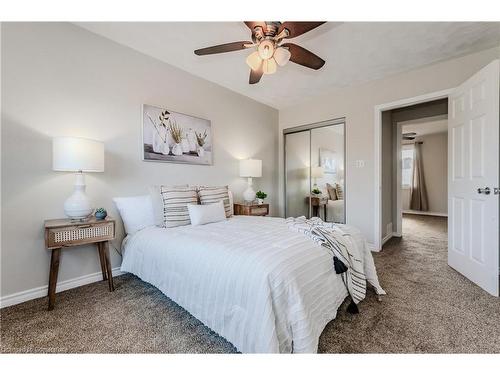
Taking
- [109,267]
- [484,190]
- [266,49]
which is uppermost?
[266,49]

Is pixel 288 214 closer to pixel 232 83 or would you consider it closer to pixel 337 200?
pixel 337 200

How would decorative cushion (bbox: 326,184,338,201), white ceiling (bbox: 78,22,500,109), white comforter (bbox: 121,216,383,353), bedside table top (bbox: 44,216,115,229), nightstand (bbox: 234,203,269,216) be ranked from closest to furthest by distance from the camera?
white comforter (bbox: 121,216,383,353) < bedside table top (bbox: 44,216,115,229) < white ceiling (bbox: 78,22,500,109) < nightstand (bbox: 234,203,269,216) < decorative cushion (bbox: 326,184,338,201)

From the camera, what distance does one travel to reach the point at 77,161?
179 cm

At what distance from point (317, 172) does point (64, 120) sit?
3.57m

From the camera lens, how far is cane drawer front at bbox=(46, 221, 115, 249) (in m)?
1.72

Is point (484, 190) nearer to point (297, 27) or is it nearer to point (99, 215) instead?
point (297, 27)

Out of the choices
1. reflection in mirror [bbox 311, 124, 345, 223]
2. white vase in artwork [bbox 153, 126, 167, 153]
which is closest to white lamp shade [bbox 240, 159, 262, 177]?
reflection in mirror [bbox 311, 124, 345, 223]

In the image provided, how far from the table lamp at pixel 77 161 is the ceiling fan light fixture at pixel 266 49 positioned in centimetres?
160

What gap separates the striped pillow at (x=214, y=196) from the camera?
103 inches

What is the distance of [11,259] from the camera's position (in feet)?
5.84

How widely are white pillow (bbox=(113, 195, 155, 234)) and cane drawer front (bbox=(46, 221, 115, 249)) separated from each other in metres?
0.25

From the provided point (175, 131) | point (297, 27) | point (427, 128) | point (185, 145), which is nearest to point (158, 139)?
point (175, 131)

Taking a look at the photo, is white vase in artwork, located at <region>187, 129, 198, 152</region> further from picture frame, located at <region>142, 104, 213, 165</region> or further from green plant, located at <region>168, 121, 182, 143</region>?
green plant, located at <region>168, 121, 182, 143</region>

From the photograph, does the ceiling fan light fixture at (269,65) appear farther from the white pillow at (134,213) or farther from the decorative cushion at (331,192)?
the decorative cushion at (331,192)
